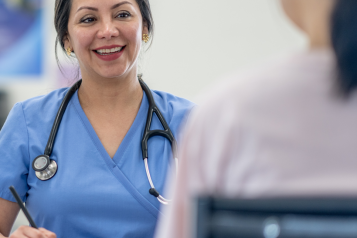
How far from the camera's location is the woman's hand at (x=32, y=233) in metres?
0.90

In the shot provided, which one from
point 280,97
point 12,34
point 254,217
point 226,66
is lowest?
point 254,217

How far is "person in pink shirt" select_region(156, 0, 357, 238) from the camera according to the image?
1.39 feet

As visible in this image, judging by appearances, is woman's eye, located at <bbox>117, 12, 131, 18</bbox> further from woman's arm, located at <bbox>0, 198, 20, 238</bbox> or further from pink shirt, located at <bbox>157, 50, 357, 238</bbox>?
pink shirt, located at <bbox>157, 50, 357, 238</bbox>

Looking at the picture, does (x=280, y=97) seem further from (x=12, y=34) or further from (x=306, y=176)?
(x=12, y=34)

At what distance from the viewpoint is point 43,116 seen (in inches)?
A: 47.1

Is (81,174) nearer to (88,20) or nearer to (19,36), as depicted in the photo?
(88,20)

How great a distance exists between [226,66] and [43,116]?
1.54 meters

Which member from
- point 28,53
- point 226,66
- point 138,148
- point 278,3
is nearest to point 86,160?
point 138,148

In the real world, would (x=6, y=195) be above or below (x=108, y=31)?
below

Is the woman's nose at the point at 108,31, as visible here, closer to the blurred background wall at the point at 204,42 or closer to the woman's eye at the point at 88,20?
the woman's eye at the point at 88,20

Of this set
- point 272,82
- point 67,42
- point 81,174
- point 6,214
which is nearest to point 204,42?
point 67,42

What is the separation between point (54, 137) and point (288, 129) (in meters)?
0.85

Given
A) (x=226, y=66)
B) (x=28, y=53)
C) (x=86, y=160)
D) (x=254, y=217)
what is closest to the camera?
(x=254, y=217)

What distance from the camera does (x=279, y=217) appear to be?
394mm
